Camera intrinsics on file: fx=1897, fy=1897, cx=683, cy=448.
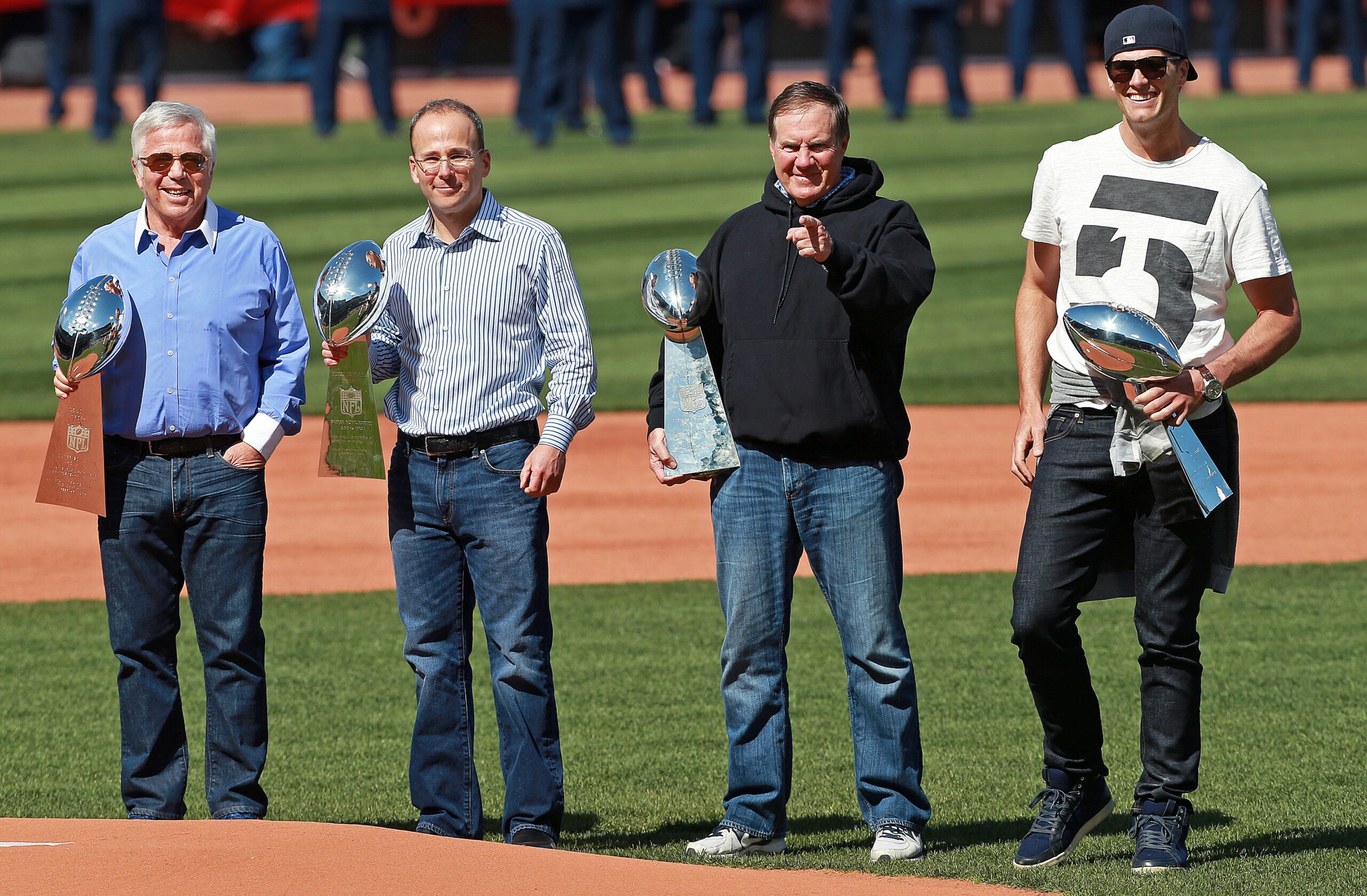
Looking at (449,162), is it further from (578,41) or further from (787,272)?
(578,41)

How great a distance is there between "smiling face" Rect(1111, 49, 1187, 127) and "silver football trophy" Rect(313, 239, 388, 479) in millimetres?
1971

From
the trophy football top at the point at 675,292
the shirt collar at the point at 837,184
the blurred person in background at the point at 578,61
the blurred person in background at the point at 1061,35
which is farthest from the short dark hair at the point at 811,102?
the blurred person in background at the point at 1061,35

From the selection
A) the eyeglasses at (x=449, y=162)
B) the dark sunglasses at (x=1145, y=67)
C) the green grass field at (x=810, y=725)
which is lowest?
the green grass field at (x=810, y=725)

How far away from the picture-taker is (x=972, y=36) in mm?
33125

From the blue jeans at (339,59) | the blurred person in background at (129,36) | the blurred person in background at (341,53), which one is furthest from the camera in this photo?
the blurred person in background at (129,36)

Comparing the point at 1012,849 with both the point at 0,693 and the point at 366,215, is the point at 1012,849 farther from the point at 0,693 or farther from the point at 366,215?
the point at 366,215

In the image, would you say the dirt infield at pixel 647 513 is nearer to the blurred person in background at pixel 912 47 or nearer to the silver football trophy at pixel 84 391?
the silver football trophy at pixel 84 391

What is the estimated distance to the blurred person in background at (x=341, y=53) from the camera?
21047mm

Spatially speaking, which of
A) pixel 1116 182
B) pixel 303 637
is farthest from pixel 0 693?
pixel 1116 182

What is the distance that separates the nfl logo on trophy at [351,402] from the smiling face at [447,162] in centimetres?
53

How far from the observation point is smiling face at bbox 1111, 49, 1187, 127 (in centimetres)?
464

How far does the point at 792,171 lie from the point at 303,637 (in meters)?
3.94

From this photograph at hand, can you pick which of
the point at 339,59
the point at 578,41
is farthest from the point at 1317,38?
the point at 339,59

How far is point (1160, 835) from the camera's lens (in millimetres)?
4773
